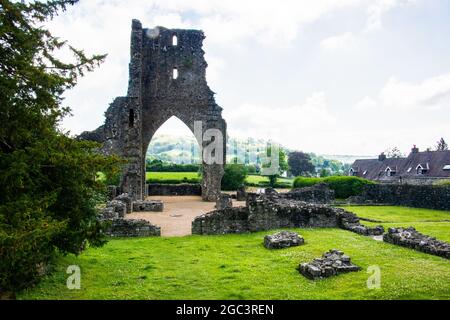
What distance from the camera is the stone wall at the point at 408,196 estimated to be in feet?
91.6

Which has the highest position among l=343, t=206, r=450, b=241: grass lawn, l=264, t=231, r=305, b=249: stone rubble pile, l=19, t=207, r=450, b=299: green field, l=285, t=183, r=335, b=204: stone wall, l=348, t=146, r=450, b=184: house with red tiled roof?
l=348, t=146, r=450, b=184: house with red tiled roof

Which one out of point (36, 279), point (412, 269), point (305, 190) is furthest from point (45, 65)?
point (305, 190)

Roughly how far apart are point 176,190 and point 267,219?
78.4 ft

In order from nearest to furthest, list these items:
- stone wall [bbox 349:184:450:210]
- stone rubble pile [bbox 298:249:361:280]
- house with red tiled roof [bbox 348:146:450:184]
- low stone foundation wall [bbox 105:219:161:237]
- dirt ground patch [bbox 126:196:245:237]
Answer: stone rubble pile [bbox 298:249:361:280]
low stone foundation wall [bbox 105:219:161:237]
dirt ground patch [bbox 126:196:245:237]
stone wall [bbox 349:184:450:210]
house with red tiled roof [bbox 348:146:450:184]

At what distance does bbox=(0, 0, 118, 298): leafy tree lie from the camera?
22.9ft

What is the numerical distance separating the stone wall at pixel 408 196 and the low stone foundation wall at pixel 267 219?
1380cm

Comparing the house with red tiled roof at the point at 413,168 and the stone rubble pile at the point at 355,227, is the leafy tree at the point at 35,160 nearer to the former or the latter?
the stone rubble pile at the point at 355,227

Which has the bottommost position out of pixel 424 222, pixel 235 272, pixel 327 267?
pixel 235 272

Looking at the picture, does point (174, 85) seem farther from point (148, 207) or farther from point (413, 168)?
point (413, 168)

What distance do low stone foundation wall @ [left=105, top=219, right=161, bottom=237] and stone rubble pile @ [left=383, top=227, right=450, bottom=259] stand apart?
8210 mm

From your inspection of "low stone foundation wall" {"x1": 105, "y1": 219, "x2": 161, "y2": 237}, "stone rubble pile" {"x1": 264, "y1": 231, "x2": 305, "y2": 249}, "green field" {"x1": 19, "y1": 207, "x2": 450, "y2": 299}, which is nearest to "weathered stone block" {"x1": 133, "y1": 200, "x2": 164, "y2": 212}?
"low stone foundation wall" {"x1": 105, "y1": 219, "x2": 161, "y2": 237}

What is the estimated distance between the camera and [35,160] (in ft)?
25.6

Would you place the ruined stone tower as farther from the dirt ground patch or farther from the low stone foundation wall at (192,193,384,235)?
the low stone foundation wall at (192,193,384,235)

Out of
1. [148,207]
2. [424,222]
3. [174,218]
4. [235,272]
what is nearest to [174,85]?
[148,207]
